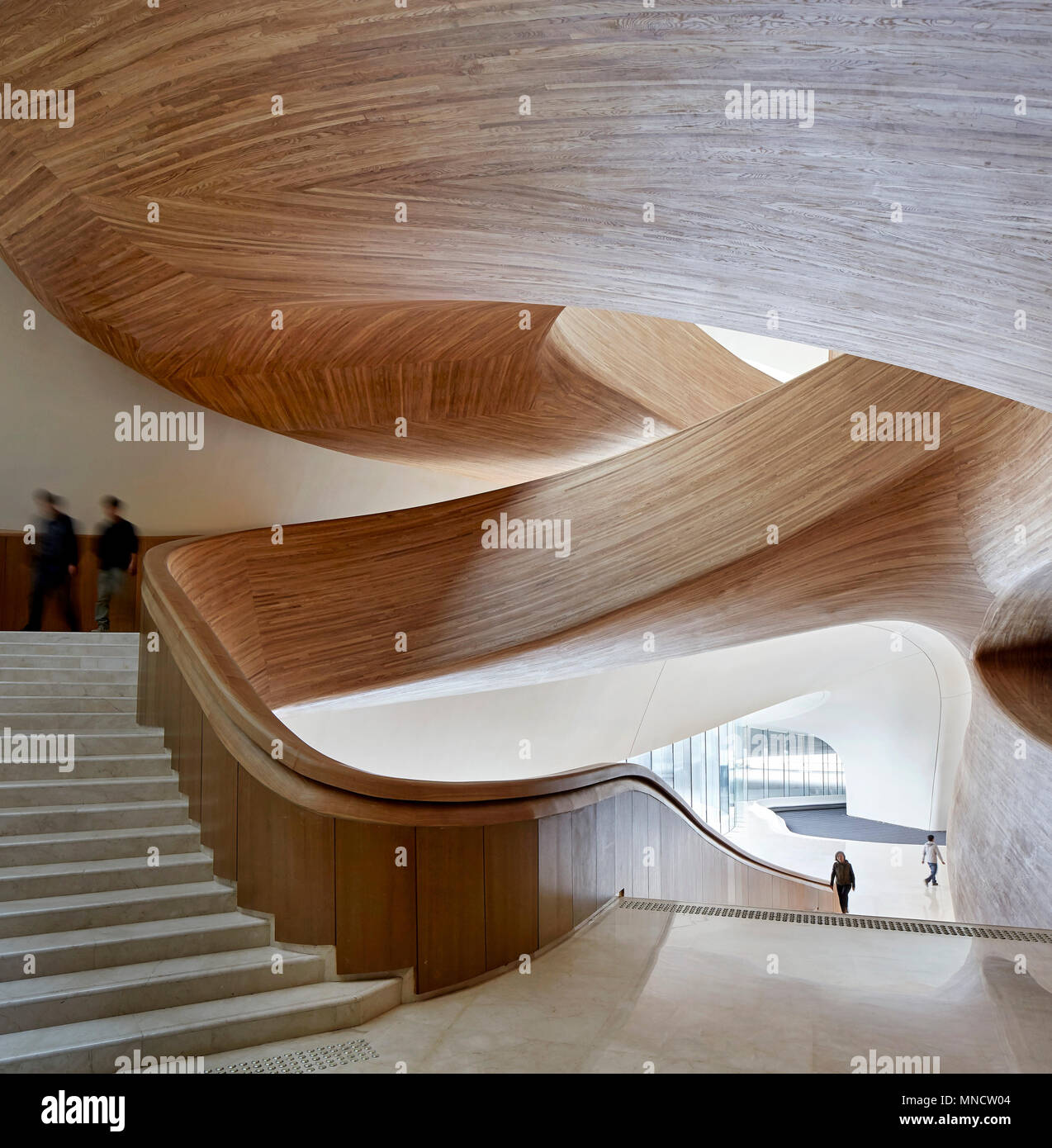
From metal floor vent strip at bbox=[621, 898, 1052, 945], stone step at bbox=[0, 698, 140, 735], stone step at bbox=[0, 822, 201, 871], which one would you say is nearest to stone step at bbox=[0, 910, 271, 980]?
stone step at bbox=[0, 822, 201, 871]

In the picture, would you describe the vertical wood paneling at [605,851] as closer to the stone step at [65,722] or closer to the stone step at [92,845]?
the stone step at [92,845]

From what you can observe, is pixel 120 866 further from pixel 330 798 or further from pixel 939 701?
pixel 939 701

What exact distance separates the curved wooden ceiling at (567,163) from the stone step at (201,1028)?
9.59 ft

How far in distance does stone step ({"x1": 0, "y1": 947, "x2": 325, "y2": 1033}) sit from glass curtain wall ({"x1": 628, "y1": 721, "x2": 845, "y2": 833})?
54.5 ft

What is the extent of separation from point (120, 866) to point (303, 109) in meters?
2.97

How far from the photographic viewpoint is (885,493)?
598 cm

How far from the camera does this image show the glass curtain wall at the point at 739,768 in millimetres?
20250

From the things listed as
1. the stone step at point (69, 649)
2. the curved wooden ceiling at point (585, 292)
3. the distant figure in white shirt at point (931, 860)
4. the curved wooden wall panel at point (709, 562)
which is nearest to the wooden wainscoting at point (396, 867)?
the curved wooden ceiling at point (585, 292)

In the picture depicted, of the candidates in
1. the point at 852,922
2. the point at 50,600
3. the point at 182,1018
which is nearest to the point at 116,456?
the point at 50,600

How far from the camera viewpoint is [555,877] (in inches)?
133

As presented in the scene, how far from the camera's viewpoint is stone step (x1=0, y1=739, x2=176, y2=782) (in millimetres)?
3570

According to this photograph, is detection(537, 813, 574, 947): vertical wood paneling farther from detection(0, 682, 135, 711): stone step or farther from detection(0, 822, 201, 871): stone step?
detection(0, 682, 135, 711): stone step

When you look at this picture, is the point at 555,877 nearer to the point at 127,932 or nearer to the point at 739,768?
the point at 127,932
